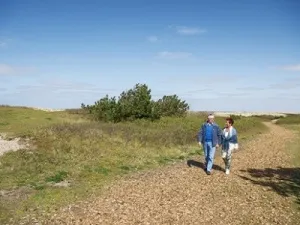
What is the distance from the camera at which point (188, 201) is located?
42.6 feet

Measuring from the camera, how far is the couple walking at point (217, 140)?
1755 centimetres

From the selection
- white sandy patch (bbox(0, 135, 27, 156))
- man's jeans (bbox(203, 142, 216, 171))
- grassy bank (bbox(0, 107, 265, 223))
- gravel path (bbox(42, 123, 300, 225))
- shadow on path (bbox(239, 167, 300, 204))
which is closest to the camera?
gravel path (bbox(42, 123, 300, 225))

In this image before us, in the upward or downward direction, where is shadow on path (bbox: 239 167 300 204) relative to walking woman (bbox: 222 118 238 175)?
downward

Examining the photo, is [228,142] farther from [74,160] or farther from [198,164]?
[74,160]

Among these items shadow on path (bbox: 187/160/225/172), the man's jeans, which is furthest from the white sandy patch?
the man's jeans

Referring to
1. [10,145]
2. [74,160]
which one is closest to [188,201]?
[74,160]

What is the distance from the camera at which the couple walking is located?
1755cm

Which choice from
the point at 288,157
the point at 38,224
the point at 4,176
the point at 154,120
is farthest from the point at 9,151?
the point at 154,120

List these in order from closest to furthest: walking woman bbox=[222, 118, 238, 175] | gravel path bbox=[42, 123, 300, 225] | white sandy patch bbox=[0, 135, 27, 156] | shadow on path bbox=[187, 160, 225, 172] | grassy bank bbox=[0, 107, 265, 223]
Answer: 1. gravel path bbox=[42, 123, 300, 225]
2. grassy bank bbox=[0, 107, 265, 223]
3. walking woman bbox=[222, 118, 238, 175]
4. shadow on path bbox=[187, 160, 225, 172]
5. white sandy patch bbox=[0, 135, 27, 156]

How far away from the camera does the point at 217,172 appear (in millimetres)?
18172

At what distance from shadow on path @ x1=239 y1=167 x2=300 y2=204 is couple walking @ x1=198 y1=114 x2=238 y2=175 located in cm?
132

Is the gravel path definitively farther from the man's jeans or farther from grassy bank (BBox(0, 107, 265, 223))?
grassy bank (BBox(0, 107, 265, 223))

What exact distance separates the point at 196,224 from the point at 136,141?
641 inches

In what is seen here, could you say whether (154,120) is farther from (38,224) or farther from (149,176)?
(38,224)
